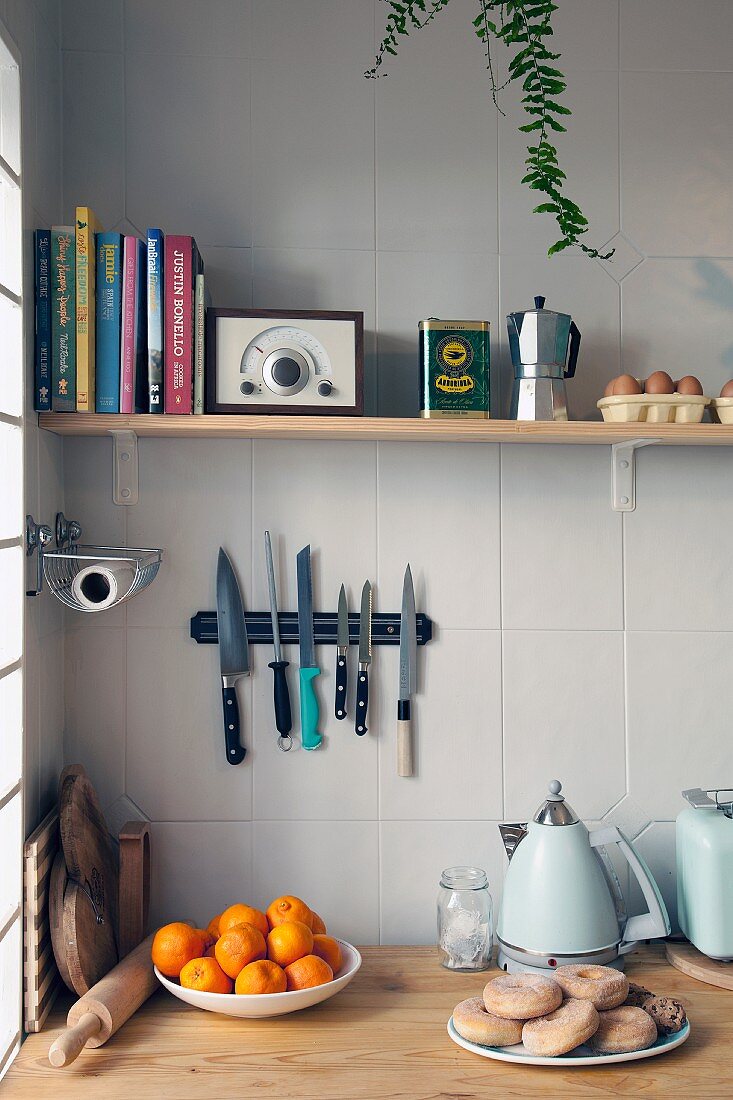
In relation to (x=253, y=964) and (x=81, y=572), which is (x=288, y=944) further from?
(x=81, y=572)

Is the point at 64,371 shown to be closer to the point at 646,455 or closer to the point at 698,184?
the point at 646,455

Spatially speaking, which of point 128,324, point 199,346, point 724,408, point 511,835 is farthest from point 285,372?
point 511,835

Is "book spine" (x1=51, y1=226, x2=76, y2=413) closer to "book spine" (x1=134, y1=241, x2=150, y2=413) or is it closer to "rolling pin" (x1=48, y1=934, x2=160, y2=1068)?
"book spine" (x1=134, y1=241, x2=150, y2=413)

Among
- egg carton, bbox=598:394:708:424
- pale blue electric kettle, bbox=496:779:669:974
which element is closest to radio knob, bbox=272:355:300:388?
egg carton, bbox=598:394:708:424

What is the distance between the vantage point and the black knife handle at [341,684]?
5.26 feet

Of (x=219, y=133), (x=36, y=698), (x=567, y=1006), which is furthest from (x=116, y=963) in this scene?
(x=219, y=133)

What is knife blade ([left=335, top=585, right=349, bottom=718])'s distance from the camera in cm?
160

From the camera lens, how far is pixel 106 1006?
1268 mm

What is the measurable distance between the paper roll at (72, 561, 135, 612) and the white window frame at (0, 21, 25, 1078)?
0.37ft

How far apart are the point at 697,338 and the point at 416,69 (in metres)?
0.66

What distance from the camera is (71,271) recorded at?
4.63 ft

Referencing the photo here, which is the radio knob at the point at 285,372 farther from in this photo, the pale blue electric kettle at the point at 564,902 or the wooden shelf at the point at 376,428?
the pale blue electric kettle at the point at 564,902

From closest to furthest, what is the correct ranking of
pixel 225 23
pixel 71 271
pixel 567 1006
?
pixel 567 1006 < pixel 71 271 < pixel 225 23

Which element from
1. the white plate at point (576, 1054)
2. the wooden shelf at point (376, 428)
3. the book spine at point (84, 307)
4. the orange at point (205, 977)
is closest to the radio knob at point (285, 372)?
the wooden shelf at point (376, 428)
